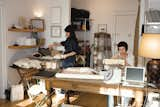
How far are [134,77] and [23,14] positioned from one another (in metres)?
3.57

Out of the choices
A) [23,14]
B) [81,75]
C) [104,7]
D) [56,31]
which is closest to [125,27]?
[104,7]

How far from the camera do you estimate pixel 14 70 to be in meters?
4.96

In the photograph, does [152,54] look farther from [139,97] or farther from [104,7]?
[104,7]

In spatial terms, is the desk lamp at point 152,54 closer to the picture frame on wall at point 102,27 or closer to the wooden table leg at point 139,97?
the wooden table leg at point 139,97

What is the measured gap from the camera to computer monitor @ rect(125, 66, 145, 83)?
2.58 meters

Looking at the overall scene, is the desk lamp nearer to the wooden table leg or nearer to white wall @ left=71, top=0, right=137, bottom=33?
the wooden table leg

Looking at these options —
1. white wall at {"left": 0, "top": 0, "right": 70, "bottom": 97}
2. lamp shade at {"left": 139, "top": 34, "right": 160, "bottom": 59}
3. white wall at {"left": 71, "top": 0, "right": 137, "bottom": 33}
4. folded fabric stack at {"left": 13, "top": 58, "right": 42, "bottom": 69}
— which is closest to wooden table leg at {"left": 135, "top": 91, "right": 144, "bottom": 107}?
lamp shade at {"left": 139, "top": 34, "right": 160, "bottom": 59}

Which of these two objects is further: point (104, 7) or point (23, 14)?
point (104, 7)

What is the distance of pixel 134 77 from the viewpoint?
8.61ft

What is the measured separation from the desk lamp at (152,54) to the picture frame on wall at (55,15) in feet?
10.6

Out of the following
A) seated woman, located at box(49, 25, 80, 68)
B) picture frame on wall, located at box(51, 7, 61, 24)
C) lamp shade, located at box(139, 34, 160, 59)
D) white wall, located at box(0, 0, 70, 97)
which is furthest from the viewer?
picture frame on wall, located at box(51, 7, 61, 24)

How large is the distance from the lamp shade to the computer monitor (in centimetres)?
20

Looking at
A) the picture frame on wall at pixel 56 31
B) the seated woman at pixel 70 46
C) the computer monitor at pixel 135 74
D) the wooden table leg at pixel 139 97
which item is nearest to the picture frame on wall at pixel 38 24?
the picture frame on wall at pixel 56 31

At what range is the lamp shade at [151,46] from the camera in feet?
8.13
